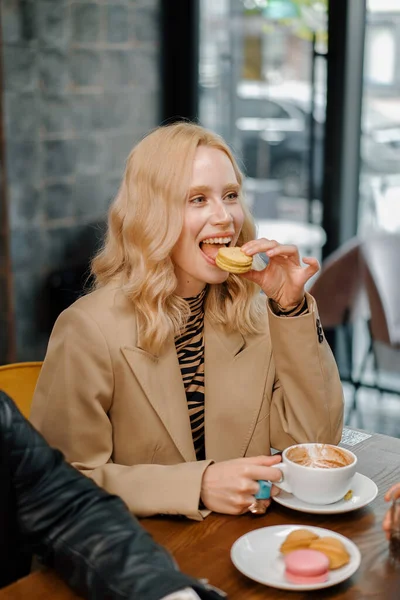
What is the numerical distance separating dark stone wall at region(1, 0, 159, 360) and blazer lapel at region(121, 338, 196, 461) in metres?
2.41

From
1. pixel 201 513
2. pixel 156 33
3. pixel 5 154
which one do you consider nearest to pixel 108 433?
pixel 201 513

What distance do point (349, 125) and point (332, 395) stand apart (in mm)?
2678

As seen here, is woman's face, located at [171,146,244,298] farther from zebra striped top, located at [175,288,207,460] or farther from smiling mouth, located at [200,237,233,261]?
zebra striped top, located at [175,288,207,460]

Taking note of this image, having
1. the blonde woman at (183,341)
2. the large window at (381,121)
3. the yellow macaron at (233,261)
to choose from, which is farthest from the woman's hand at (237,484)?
the large window at (381,121)

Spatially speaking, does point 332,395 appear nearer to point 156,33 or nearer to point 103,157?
point 103,157

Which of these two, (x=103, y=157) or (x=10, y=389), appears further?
(x=103, y=157)

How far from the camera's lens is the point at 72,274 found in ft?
14.3

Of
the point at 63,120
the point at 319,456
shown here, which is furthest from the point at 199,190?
the point at 63,120

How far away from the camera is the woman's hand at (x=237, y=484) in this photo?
1570 millimetres

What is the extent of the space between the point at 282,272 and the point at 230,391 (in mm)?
278

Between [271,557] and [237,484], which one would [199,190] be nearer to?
[237,484]

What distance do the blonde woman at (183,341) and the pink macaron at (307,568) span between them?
1.50ft

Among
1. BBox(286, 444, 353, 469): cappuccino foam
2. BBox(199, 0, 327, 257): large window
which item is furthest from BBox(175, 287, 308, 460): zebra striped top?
BBox(199, 0, 327, 257): large window

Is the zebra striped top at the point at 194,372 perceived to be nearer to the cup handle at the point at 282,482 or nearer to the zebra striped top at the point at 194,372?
the zebra striped top at the point at 194,372
